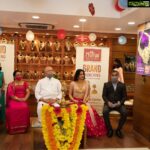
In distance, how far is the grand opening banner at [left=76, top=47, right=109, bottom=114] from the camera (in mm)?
5984

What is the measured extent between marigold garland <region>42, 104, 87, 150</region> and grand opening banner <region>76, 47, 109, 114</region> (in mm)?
2311

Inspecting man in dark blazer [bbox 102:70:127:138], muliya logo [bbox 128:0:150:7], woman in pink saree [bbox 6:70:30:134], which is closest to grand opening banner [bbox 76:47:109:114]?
man in dark blazer [bbox 102:70:127:138]

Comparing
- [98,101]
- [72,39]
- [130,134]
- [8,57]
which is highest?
[72,39]

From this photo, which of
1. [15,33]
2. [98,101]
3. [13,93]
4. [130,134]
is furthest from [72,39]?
[130,134]

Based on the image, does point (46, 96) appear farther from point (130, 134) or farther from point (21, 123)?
point (130, 134)

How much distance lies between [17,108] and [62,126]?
172cm

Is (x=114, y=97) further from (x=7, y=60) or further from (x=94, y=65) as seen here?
(x=7, y=60)

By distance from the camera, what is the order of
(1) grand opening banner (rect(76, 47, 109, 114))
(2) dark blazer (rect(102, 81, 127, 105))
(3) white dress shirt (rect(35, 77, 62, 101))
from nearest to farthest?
(3) white dress shirt (rect(35, 77, 62, 101))
(2) dark blazer (rect(102, 81, 127, 105))
(1) grand opening banner (rect(76, 47, 109, 114))

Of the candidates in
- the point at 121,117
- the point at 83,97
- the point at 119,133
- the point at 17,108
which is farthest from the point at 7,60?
the point at 119,133

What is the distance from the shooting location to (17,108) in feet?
16.8

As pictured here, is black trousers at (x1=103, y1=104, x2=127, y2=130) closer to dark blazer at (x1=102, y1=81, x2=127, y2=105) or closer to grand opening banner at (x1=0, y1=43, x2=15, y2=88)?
dark blazer at (x1=102, y1=81, x2=127, y2=105)

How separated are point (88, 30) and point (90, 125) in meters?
3.04

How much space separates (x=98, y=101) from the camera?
20.1 feet

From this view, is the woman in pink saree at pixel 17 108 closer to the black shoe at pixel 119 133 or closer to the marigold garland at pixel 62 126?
the marigold garland at pixel 62 126
